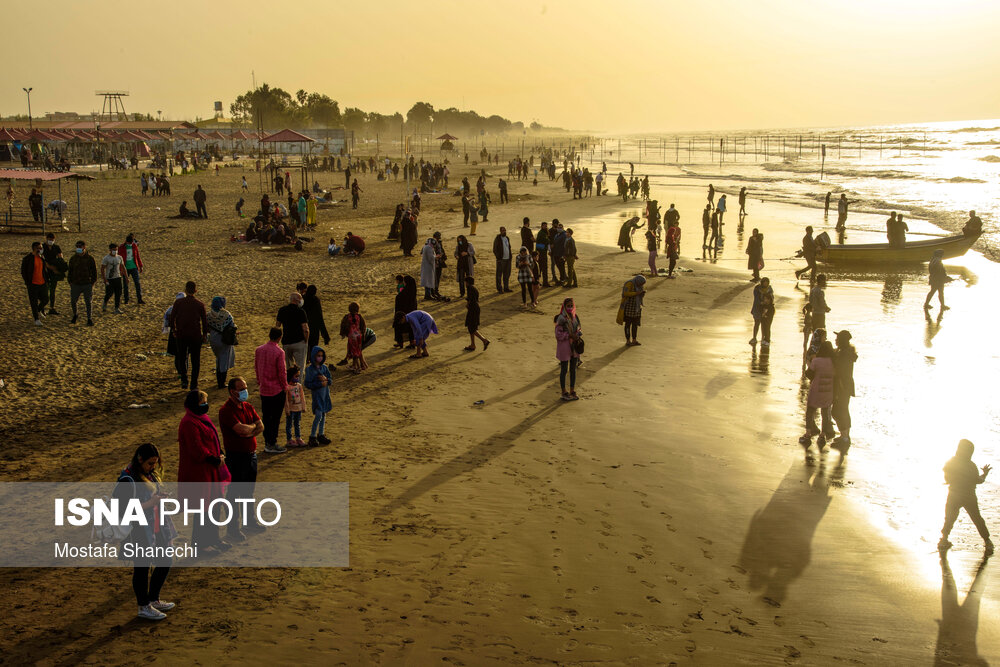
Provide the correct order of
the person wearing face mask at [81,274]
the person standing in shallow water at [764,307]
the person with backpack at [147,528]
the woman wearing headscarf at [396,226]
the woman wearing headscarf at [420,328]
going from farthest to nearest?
the woman wearing headscarf at [396,226] < the person wearing face mask at [81,274] < the person standing in shallow water at [764,307] < the woman wearing headscarf at [420,328] < the person with backpack at [147,528]

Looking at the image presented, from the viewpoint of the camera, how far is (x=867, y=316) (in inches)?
707

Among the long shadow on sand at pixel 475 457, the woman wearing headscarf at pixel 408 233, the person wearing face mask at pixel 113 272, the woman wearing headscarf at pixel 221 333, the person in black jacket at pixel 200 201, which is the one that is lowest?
the long shadow on sand at pixel 475 457

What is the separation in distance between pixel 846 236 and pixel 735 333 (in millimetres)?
18837

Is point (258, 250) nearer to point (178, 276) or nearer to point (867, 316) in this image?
point (178, 276)

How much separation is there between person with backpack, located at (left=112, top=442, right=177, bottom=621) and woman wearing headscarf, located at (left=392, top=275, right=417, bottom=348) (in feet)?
27.5

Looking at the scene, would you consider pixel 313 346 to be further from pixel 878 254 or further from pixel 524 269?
pixel 878 254

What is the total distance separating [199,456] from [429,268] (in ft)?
40.2

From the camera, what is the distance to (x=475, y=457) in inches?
374

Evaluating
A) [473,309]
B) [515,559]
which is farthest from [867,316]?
[515,559]

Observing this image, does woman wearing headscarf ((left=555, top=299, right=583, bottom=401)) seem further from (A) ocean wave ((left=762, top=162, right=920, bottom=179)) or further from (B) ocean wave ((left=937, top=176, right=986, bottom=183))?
(A) ocean wave ((left=762, top=162, right=920, bottom=179))

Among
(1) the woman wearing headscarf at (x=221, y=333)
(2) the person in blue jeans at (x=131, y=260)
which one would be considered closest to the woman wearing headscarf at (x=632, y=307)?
(1) the woman wearing headscarf at (x=221, y=333)

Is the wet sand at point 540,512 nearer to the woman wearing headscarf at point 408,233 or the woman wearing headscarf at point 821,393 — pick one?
the woman wearing headscarf at point 821,393

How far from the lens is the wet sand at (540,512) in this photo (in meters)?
5.94

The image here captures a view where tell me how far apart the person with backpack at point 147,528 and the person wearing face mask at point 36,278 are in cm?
1076
